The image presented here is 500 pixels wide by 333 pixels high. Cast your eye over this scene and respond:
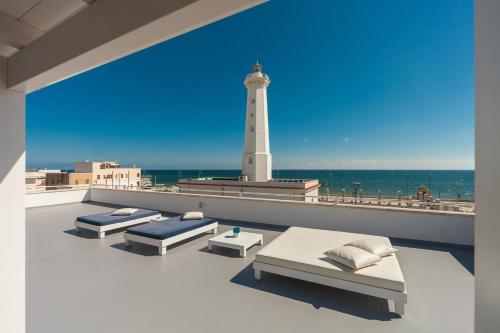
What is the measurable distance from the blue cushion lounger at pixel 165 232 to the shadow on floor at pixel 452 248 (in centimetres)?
350

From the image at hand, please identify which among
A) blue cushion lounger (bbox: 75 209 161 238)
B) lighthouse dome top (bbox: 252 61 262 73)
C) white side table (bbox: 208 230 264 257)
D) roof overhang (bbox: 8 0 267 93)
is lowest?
white side table (bbox: 208 230 264 257)

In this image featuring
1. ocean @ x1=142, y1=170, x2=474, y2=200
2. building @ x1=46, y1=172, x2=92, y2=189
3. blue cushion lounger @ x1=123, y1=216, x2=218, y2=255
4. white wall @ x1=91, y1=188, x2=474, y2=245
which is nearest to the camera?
blue cushion lounger @ x1=123, y1=216, x2=218, y2=255

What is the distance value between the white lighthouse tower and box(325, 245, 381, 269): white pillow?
9.97 metres

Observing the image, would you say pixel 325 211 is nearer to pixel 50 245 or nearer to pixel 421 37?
pixel 50 245

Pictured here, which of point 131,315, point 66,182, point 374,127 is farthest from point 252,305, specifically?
point 374,127

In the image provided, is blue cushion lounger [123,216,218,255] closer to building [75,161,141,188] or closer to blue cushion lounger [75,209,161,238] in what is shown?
blue cushion lounger [75,209,161,238]

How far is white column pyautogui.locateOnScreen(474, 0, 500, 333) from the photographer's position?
0.49 metres

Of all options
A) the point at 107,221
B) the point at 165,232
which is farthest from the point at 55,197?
the point at 165,232

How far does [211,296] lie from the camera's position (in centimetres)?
241

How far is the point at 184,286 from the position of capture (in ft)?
8.54

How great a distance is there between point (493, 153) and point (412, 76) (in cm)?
1900

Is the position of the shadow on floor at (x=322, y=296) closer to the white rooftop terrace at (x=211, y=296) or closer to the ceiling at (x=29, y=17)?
the white rooftop terrace at (x=211, y=296)

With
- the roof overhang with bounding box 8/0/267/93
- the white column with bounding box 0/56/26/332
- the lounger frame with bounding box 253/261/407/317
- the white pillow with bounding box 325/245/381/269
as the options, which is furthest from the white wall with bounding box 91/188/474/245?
the roof overhang with bounding box 8/0/267/93

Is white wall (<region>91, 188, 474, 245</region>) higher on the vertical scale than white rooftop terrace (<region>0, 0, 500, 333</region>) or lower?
lower
